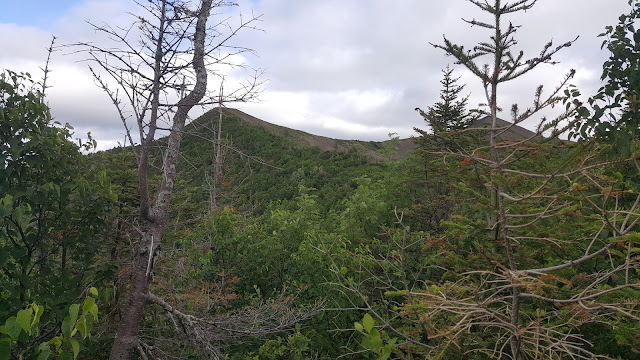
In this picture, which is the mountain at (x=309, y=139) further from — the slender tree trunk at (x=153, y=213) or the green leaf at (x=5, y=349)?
the green leaf at (x=5, y=349)

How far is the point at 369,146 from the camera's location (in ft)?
117

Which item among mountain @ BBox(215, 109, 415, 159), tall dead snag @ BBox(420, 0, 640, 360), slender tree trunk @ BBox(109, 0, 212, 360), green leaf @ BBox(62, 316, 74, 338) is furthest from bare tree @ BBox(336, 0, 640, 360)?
mountain @ BBox(215, 109, 415, 159)

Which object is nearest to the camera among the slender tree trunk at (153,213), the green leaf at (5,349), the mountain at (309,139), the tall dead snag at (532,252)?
the green leaf at (5,349)

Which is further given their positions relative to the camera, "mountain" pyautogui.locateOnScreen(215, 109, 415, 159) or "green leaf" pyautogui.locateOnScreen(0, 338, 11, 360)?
"mountain" pyautogui.locateOnScreen(215, 109, 415, 159)

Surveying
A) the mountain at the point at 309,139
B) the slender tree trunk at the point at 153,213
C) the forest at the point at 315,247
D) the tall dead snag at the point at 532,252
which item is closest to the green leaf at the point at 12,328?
the forest at the point at 315,247

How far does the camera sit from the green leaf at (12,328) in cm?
118

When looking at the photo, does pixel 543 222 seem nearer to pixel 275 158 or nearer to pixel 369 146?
pixel 275 158

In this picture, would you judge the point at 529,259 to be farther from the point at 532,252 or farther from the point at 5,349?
the point at 5,349

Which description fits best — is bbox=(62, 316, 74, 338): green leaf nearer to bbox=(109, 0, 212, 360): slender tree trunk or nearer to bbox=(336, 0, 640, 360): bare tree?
bbox=(336, 0, 640, 360): bare tree

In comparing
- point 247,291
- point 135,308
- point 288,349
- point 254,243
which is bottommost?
point 288,349

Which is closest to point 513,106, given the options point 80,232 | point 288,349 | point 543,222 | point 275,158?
point 543,222

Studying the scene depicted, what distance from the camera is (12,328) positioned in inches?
47.6

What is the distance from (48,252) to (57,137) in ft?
4.19

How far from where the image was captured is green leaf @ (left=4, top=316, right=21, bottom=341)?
118 centimetres
